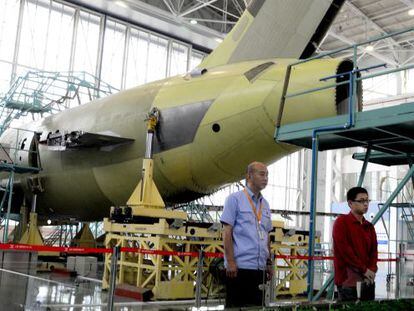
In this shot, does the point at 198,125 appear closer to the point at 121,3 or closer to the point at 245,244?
the point at 245,244

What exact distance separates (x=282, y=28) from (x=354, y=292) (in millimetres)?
5541

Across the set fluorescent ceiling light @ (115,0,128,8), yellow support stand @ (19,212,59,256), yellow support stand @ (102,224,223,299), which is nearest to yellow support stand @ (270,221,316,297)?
yellow support stand @ (102,224,223,299)

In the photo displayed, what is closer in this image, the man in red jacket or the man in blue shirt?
the man in blue shirt

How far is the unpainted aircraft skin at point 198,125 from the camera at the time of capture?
8.15 m

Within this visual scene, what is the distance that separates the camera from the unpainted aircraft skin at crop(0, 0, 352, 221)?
8.15 meters

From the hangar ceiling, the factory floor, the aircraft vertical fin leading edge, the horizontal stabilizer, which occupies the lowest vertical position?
the factory floor

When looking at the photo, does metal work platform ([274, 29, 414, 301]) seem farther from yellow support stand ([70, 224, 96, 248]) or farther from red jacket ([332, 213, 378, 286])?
yellow support stand ([70, 224, 96, 248])

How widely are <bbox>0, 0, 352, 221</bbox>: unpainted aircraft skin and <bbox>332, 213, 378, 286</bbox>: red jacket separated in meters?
2.61

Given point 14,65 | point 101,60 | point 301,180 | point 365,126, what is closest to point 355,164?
point 301,180

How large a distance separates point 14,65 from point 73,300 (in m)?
18.7

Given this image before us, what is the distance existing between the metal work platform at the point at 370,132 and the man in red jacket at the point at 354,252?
1.25 metres

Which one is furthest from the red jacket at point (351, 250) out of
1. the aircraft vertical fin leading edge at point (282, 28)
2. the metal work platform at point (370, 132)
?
the aircraft vertical fin leading edge at point (282, 28)

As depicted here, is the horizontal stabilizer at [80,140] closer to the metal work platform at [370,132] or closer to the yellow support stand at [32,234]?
the yellow support stand at [32,234]

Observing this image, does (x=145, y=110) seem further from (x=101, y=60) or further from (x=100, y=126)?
(x=101, y=60)
